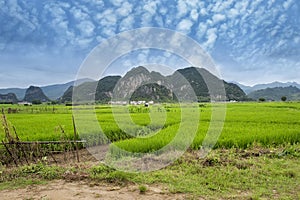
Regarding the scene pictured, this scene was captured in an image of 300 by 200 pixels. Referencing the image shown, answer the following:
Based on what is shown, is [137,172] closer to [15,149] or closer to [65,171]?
[65,171]

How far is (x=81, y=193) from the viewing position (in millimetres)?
4195

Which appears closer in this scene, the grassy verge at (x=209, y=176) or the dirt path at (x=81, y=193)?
the dirt path at (x=81, y=193)

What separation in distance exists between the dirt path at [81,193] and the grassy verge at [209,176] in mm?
227

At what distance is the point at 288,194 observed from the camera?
4.06 metres

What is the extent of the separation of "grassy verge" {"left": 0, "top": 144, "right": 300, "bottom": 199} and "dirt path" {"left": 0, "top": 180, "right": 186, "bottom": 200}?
0.74 feet

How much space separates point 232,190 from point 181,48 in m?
3.69

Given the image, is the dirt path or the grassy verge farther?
the grassy verge

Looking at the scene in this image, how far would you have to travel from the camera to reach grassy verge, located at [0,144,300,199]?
420 centimetres

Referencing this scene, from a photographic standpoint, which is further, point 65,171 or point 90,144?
point 90,144

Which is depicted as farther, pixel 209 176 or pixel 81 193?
pixel 209 176

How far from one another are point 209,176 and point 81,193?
242 centimetres

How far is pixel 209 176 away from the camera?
16.0 ft

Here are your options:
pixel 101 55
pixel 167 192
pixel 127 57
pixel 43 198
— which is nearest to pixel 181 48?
pixel 127 57

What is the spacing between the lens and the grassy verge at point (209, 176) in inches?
165
